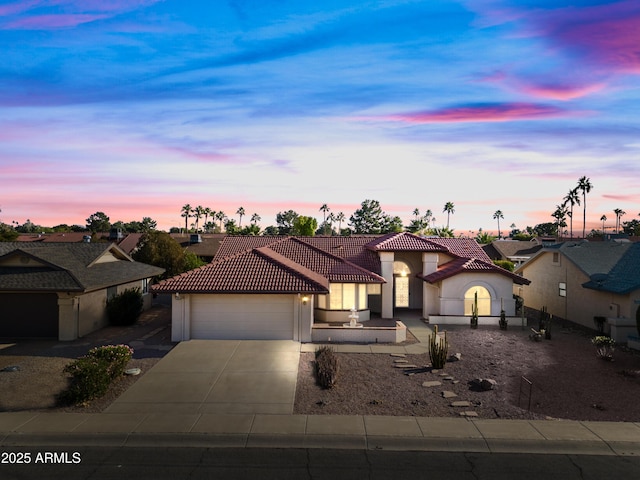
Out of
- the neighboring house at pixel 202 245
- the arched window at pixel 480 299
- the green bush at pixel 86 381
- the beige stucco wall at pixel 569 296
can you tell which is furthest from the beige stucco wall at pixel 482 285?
the neighboring house at pixel 202 245

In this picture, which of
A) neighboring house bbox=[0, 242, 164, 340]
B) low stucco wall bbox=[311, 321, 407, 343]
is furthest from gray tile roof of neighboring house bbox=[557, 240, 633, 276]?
neighboring house bbox=[0, 242, 164, 340]

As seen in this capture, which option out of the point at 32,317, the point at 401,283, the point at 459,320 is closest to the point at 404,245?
the point at 401,283

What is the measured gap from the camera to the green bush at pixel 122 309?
75.9ft

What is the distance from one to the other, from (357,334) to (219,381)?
770cm

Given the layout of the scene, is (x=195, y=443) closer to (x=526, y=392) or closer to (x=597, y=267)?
(x=526, y=392)

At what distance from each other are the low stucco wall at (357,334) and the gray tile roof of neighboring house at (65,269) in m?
11.2

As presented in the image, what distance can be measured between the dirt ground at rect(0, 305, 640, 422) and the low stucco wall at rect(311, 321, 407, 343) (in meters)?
2.12

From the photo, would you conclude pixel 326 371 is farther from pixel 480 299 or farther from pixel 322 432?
pixel 480 299

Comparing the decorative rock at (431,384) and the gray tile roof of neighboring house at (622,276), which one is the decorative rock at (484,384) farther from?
the gray tile roof of neighboring house at (622,276)

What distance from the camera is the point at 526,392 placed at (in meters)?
13.8

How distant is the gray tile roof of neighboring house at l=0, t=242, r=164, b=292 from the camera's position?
63.3 ft

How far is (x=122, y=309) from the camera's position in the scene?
2317 centimetres

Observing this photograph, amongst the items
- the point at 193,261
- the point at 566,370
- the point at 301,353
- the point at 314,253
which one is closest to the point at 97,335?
the point at 301,353

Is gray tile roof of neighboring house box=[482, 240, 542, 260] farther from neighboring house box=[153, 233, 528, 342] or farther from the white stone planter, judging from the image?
the white stone planter
